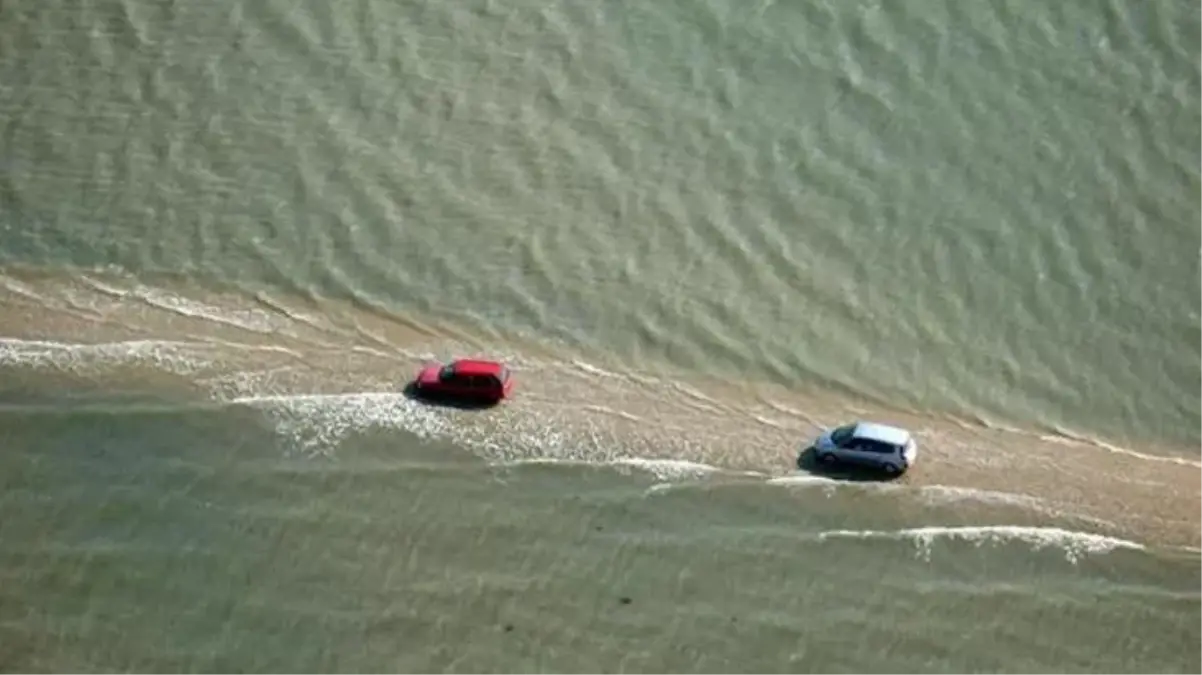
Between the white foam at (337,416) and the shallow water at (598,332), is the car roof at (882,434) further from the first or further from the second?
the white foam at (337,416)

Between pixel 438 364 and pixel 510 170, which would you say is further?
pixel 510 170

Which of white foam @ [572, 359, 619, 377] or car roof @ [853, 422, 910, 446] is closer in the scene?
car roof @ [853, 422, 910, 446]

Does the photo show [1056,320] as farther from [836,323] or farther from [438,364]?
[438,364]

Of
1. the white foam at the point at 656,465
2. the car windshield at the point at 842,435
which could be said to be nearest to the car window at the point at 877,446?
the car windshield at the point at 842,435

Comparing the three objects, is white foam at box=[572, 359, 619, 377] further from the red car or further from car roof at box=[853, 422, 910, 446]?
car roof at box=[853, 422, 910, 446]

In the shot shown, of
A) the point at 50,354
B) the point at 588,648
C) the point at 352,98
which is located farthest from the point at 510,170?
the point at 588,648

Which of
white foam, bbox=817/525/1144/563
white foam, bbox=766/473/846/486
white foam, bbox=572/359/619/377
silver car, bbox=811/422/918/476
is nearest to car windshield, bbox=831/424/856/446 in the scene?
silver car, bbox=811/422/918/476
